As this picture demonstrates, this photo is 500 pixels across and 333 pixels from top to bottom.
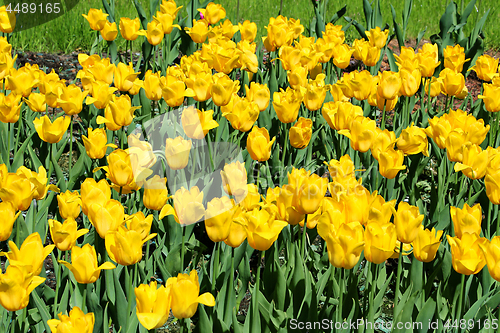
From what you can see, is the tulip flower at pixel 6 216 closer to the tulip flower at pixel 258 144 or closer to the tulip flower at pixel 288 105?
the tulip flower at pixel 258 144

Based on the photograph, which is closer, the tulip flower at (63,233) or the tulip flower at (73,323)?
the tulip flower at (73,323)

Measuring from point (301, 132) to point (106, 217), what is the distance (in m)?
1.09

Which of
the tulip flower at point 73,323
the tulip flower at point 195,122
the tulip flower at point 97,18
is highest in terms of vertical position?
the tulip flower at point 97,18

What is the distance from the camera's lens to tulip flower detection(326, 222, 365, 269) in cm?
137

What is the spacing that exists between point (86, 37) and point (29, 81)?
327 centimetres

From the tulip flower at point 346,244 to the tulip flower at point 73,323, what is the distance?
65 centimetres

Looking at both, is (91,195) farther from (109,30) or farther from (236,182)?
(109,30)

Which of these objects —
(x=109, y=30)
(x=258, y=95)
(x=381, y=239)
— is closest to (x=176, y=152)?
(x=258, y=95)

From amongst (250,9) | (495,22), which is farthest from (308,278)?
(495,22)

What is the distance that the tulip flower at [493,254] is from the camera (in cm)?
138

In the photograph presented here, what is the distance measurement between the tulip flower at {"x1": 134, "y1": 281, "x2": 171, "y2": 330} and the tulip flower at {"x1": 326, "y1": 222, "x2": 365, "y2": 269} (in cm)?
45

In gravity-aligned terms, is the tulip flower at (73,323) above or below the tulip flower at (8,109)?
below

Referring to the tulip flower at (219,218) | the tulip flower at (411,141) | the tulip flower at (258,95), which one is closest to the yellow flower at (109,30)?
the tulip flower at (258,95)

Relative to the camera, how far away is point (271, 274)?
1.93 meters
